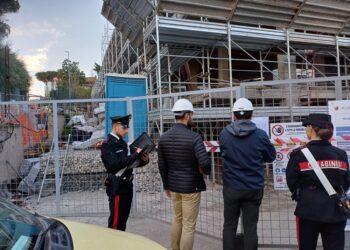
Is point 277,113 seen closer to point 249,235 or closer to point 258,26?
point 249,235

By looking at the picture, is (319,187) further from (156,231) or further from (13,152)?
(13,152)

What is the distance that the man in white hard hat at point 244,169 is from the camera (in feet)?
13.3

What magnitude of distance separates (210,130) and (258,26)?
6.64 meters

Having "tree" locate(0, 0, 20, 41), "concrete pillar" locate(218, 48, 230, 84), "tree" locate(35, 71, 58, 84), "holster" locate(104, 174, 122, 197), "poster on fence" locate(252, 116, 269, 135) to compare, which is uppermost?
"tree" locate(35, 71, 58, 84)

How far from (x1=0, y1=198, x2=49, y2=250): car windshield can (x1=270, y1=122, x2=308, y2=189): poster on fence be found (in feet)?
9.75

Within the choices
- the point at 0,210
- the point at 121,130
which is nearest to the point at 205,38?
the point at 121,130

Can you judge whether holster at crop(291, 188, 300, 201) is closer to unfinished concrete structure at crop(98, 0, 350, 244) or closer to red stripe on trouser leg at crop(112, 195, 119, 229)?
red stripe on trouser leg at crop(112, 195, 119, 229)

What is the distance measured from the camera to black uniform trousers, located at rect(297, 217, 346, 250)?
132 inches

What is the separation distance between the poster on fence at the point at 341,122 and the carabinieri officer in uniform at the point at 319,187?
98cm

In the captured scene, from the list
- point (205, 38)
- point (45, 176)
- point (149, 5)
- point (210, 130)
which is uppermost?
point (149, 5)

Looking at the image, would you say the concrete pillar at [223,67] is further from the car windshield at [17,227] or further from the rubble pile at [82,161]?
the car windshield at [17,227]

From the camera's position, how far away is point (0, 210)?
271cm

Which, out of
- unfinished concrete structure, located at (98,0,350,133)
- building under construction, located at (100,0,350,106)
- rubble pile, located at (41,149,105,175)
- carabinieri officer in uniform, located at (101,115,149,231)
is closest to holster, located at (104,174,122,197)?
carabinieri officer in uniform, located at (101,115,149,231)

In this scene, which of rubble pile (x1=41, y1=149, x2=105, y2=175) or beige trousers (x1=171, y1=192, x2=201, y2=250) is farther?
rubble pile (x1=41, y1=149, x2=105, y2=175)
